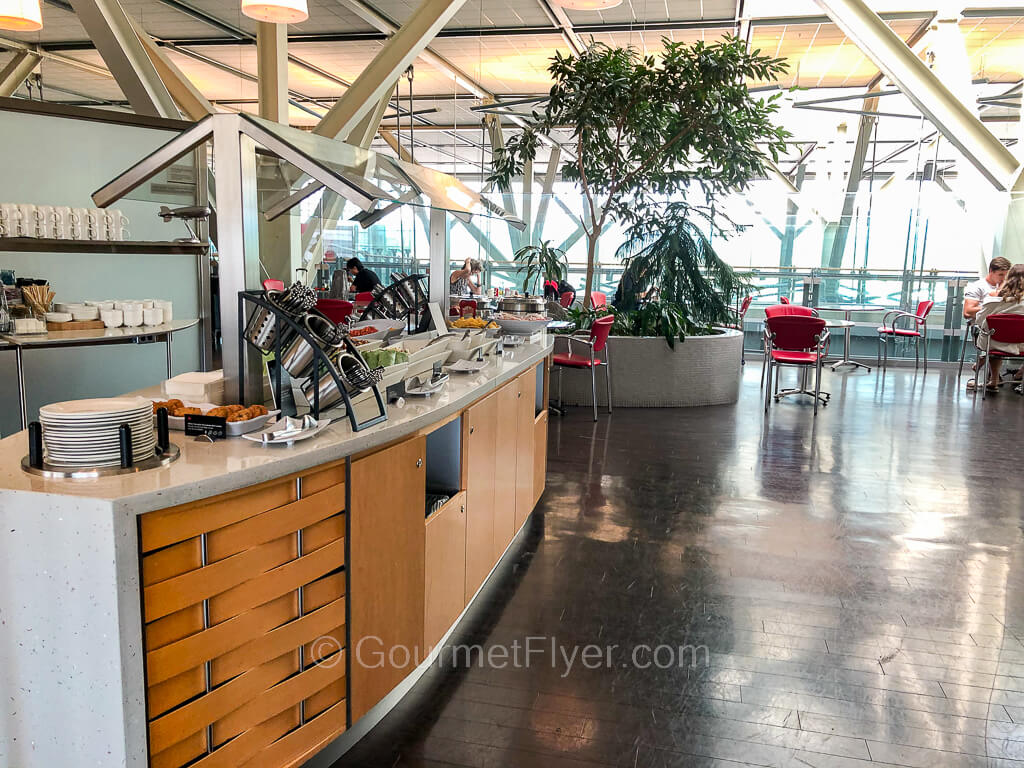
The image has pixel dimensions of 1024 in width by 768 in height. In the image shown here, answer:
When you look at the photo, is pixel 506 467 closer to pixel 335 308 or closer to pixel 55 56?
pixel 335 308

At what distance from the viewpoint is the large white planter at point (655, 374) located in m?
7.75

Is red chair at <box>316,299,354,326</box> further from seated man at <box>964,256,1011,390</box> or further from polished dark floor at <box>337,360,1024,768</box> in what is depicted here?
seated man at <box>964,256,1011,390</box>

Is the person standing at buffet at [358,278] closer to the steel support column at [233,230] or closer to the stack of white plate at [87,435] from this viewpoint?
the steel support column at [233,230]

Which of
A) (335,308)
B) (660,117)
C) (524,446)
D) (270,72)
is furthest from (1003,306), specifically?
(270,72)

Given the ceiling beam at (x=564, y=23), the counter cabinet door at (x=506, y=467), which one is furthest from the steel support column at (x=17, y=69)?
the counter cabinet door at (x=506, y=467)

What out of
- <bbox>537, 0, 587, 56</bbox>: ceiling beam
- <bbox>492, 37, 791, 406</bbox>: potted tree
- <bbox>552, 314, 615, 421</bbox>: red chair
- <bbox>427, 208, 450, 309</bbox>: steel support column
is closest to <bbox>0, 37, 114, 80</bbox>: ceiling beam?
<bbox>537, 0, 587, 56</bbox>: ceiling beam

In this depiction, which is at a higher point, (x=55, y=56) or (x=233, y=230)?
(x=55, y=56)

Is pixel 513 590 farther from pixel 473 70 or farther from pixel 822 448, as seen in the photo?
pixel 473 70

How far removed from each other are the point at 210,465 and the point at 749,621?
2253 millimetres

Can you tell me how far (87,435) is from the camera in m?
1.76

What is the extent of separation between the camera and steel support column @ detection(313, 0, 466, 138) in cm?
822

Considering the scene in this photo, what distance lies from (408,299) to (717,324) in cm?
547

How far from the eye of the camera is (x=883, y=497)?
499 cm

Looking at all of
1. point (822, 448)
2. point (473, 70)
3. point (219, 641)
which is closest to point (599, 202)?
point (473, 70)
